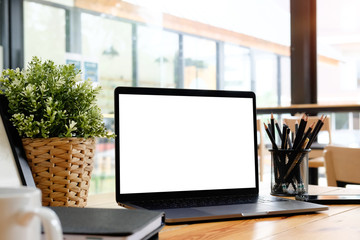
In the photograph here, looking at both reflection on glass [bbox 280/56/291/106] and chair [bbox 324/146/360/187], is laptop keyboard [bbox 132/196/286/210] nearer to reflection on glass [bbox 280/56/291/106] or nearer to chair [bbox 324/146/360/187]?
chair [bbox 324/146/360/187]

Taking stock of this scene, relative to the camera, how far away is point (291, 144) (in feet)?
3.36

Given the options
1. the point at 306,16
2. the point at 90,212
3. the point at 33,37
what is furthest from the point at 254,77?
the point at 90,212

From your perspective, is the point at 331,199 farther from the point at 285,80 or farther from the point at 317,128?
the point at 285,80

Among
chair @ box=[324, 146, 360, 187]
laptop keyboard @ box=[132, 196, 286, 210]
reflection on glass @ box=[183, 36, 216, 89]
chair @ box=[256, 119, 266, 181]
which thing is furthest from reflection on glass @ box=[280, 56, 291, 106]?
laptop keyboard @ box=[132, 196, 286, 210]

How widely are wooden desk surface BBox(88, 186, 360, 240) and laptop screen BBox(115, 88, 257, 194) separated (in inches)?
7.4

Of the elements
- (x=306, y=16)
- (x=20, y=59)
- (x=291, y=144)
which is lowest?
(x=291, y=144)

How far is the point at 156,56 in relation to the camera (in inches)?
168

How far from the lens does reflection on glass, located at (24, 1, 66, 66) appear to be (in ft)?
10.7

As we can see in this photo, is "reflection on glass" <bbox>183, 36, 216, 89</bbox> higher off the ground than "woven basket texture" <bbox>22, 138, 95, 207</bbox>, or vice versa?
"reflection on glass" <bbox>183, 36, 216, 89</bbox>

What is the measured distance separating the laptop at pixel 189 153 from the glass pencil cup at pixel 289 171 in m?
0.05

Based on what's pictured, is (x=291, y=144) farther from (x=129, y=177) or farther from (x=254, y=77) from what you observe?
(x=254, y=77)

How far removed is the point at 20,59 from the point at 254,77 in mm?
2706

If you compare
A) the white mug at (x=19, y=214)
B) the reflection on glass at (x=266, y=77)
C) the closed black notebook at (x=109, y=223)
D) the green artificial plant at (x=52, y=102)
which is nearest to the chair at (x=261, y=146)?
the reflection on glass at (x=266, y=77)

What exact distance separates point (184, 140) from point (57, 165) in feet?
0.98
